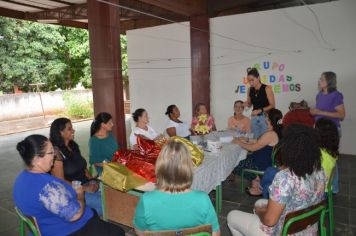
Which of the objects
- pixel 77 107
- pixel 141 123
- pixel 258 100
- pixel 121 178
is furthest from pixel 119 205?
pixel 77 107

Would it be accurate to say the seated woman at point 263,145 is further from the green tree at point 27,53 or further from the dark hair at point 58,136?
the green tree at point 27,53

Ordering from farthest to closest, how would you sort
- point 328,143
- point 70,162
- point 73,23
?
point 73,23
point 70,162
point 328,143

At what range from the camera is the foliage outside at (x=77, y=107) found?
39.1 ft

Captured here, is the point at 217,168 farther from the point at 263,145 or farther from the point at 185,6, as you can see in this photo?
the point at 185,6

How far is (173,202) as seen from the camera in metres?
1.40

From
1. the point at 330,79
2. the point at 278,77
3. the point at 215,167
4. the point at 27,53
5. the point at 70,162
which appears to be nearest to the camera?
the point at 70,162

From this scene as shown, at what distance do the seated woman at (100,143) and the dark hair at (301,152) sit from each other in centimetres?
191

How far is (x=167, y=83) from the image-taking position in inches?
271

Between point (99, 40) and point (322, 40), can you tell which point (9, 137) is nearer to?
point (99, 40)

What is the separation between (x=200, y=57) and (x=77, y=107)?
24.5ft

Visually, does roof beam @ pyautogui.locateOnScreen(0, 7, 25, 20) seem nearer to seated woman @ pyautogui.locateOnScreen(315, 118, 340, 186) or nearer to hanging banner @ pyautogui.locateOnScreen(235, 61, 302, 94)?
hanging banner @ pyautogui.locateOnScreen(235, 61, 302, 94)

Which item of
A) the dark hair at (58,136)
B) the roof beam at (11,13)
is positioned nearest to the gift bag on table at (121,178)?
the dark hair at (58,136)

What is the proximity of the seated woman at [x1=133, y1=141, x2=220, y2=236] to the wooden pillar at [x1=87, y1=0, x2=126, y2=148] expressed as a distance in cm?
324

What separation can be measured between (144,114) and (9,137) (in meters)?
6.51
